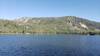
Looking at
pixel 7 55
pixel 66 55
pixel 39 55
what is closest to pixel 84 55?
pixel 66 55

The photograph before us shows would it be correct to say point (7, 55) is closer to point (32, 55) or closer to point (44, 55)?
point (32, 55)

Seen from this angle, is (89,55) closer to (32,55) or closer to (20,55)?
(32,55)

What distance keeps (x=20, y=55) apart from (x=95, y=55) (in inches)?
1187

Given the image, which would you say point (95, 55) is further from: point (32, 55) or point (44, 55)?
point (32, 55)

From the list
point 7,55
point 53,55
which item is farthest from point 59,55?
point 7,55

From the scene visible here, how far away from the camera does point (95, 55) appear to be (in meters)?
75.5

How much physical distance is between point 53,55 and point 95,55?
56.9 ft

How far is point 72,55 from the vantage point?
241 ft

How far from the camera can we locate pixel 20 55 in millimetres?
71875

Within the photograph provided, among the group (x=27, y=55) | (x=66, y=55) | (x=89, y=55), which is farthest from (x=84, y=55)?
(x=27, y=55)

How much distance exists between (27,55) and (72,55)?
1769cm

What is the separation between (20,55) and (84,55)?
83.1 ft

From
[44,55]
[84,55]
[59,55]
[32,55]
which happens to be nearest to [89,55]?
[84,55]

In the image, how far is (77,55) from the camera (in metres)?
73.4
